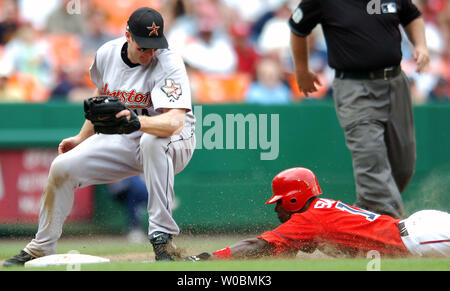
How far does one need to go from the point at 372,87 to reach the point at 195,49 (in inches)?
164

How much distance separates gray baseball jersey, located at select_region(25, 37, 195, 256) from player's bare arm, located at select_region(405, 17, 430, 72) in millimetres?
1924

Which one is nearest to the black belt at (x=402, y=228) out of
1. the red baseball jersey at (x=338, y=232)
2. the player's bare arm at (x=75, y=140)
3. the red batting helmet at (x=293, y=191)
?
the red baseball jersey at (x=338, y=232)

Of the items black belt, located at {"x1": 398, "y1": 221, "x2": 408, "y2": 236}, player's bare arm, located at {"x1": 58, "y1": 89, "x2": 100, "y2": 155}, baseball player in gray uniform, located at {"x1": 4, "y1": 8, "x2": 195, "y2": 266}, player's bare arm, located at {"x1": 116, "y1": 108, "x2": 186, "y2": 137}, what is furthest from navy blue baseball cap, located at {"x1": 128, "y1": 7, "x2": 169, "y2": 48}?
black belt, located at {"x1": 398, "y1": 221, "x2": 408, "y2": 236}

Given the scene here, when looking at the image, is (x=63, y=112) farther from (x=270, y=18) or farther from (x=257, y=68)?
(x=270, y=18)

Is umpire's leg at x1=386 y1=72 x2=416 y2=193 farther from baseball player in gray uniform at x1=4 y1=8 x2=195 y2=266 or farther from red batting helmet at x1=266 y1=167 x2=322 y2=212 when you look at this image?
baseball player in gray uniform at x1=4 y1=8 x2=195 y2=266

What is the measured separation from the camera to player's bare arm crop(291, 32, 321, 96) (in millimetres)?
6336

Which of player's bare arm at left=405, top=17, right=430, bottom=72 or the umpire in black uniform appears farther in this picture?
player's bare arm at left=405, top=17, right=430, bottom=72

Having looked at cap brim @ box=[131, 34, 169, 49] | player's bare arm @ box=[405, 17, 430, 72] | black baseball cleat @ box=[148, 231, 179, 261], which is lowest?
black baseball cleat @ box=[148, 231, 179, 261]

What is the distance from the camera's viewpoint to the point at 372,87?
5996 mm

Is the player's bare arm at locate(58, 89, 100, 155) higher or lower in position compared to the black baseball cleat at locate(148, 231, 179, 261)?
higher

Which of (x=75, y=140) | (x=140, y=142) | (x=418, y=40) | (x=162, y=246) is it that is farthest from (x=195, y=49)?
(x=162, y=246)

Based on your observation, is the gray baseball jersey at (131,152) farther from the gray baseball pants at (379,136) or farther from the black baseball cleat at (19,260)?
the gray baseball pants at (379,136)

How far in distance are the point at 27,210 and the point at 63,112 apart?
3.45 ft
